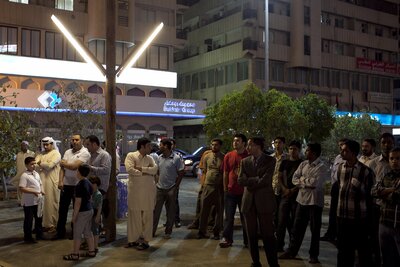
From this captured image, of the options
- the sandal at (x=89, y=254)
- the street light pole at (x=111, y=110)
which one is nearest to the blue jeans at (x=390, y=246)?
the sandal at (x=89, y=254)

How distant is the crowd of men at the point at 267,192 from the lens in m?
6.64

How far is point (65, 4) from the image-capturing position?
40.7 metres

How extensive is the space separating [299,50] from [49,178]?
43404 mm

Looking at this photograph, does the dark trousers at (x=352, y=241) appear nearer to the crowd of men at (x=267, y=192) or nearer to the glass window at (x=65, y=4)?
the crowd of men at (x=267, y=192)

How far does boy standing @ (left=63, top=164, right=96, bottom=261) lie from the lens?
838cm

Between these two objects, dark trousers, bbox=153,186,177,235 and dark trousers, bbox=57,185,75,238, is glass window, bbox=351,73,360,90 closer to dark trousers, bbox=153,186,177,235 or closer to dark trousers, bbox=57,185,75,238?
dark trousers, bbox=153,186,177,235

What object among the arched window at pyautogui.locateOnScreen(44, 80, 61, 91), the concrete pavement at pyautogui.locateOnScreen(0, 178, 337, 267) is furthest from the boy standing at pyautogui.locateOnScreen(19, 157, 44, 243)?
the arched window at pyautogui.locateOnScreen(44, 80, 61, 91)

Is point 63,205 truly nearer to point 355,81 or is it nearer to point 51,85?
point 51,85

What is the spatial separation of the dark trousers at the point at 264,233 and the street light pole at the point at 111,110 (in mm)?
3295

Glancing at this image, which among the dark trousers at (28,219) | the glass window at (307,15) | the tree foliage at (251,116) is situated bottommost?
the dark trousers at (28,219)

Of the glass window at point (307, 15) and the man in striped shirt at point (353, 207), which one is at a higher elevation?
the glass window at point (307, 15)

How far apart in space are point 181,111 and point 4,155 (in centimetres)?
2929

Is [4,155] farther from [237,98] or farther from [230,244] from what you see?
[237,98]

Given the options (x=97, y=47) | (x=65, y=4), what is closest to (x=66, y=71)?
(x=97, y=47)
